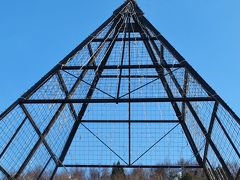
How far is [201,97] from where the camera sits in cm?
1140

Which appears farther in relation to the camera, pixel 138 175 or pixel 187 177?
pixel 187 177

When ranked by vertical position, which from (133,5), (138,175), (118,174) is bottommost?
(118,174)

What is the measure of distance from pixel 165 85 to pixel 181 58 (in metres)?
3.21

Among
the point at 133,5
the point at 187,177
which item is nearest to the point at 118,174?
the point at 187,177

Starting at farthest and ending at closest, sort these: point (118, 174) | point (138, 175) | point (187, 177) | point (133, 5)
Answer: point (187, 177) → point (138, 175) → point (118, 174) → point (133, 5)

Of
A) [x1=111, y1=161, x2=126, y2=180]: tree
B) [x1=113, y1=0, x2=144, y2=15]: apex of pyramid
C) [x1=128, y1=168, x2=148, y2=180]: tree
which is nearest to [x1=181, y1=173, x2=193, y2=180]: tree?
[x1=128, y1=168, x2=148, y2=180]: tree

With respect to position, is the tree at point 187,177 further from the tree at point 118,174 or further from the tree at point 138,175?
the tree at point 118,174

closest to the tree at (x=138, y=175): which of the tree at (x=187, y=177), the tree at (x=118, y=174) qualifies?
the tree at (x=118, y=174)

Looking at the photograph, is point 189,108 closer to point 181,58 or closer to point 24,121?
point 181,58

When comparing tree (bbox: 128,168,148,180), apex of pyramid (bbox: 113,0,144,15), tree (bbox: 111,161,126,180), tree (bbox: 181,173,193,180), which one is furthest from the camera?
tree (bbox: 181,173,193,180)

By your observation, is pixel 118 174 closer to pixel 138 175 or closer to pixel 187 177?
pixel 138 175

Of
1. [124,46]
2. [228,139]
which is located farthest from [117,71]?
[228,139]

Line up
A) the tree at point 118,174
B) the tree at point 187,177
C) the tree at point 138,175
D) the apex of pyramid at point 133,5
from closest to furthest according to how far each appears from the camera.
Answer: the apex of pyramid at point 133,5, the tree at point 118,174, the tree at point 138,175, the tree at point 187,177

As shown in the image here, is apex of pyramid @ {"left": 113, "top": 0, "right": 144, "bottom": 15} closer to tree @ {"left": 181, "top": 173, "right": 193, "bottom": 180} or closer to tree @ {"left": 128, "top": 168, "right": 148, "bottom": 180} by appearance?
tree @ {"left": 128, "top": 168, "right": 148, "bottom": 180}
